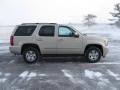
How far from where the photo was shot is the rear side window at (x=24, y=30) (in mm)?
14297

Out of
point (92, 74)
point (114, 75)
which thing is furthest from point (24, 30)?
point (114, 75)

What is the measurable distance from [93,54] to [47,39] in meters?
2.21

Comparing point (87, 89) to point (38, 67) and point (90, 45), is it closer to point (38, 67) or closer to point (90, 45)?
point (38, 67)

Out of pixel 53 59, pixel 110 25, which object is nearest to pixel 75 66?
pixel 53 59

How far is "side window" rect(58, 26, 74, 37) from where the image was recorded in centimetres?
1425

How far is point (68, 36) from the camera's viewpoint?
46.7ft

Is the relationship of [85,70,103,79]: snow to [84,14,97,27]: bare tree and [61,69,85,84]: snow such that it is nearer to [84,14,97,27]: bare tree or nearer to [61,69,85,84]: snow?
[61,69,85,84]: snow

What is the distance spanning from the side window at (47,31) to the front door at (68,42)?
0.32m

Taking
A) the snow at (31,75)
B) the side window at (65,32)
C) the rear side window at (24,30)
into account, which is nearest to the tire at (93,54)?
the side window at (65,32)

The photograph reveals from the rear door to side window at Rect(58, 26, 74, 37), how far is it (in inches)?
10.9

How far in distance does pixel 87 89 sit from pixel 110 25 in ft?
175

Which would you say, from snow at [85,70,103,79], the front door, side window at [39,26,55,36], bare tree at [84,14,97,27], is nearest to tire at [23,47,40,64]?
side window at [39,26,55,36]

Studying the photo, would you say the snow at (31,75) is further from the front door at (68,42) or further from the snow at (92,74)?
the front door at (68,42)

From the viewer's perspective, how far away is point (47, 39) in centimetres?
1424
